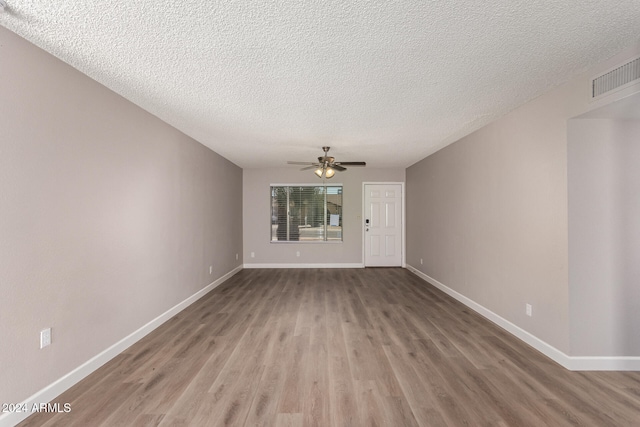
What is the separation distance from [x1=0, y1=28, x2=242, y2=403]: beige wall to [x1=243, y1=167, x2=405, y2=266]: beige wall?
10.2 feet

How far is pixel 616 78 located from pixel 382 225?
192 inches

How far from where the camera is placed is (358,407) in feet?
6.00

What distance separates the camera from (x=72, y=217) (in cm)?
207

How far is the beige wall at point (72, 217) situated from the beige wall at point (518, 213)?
393cm

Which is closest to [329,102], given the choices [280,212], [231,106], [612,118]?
[231,106]

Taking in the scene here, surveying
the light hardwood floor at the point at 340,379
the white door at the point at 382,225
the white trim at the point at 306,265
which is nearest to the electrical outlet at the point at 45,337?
the light hardwood floor at the point at 340,379

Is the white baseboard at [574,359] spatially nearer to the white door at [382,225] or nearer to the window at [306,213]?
the white door at [382,225]

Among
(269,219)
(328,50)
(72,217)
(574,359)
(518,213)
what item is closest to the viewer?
(328,50)

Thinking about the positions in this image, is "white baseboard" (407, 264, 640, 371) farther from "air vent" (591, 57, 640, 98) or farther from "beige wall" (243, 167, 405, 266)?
"beige wall" (243, 167, 405, 266)

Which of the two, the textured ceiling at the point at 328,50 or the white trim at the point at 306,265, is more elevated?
the textured ceiling at the point at 328,50

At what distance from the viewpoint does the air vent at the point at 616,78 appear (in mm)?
1827

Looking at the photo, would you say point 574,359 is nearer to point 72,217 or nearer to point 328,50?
point 328,50

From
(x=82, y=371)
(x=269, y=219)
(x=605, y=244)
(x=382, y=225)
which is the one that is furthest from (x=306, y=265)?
(x=605, y=244)

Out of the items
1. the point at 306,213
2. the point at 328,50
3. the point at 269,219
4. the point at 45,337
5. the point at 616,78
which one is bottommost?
the point at 45,337
